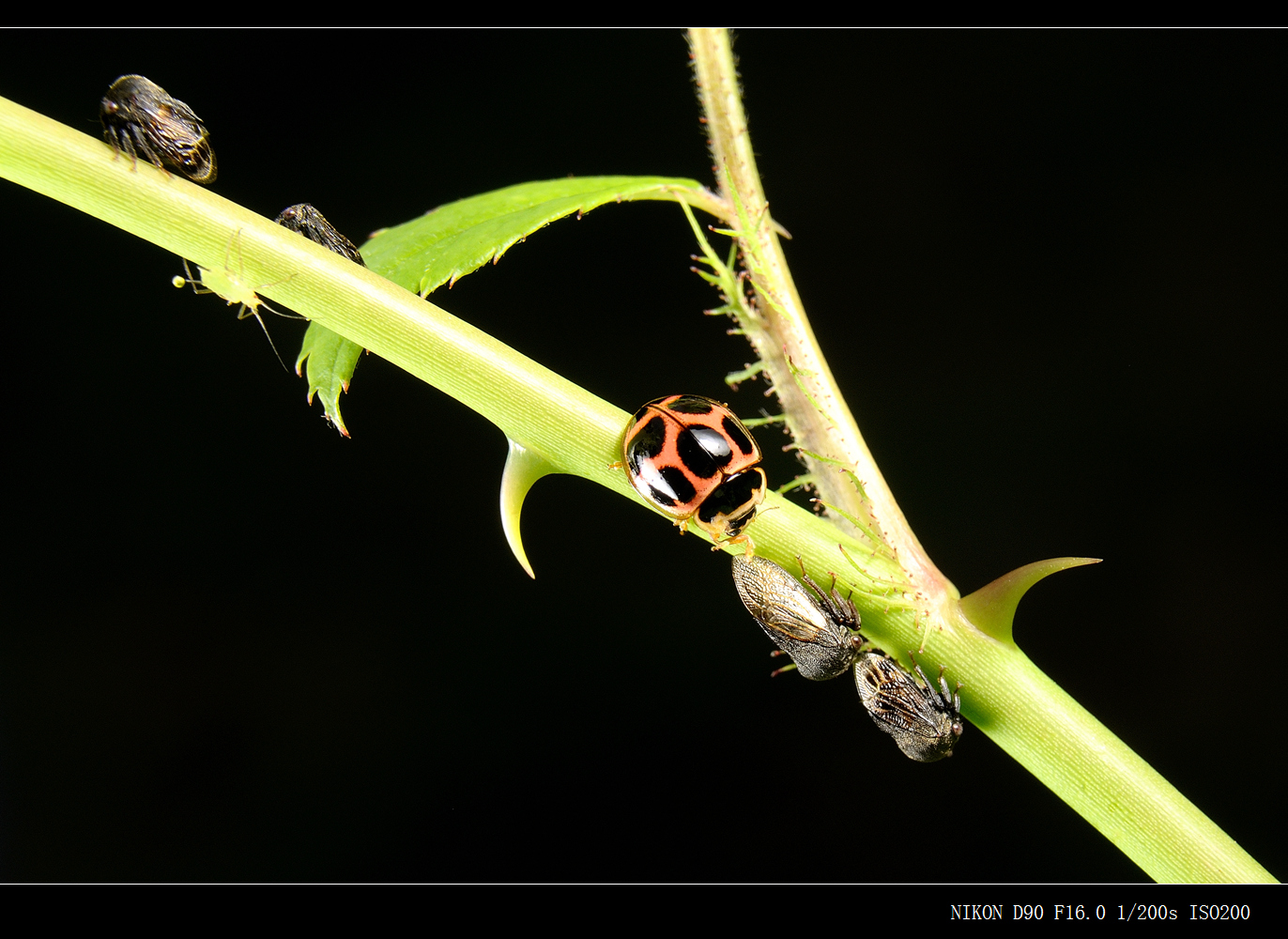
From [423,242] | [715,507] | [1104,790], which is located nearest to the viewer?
[1104,790]

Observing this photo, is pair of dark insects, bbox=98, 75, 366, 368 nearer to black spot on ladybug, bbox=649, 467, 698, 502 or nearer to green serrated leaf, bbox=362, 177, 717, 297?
green serrated leaf, bbox=362, 177, 717, 297

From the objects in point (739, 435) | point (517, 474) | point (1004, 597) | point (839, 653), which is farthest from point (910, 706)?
point (517, 474)

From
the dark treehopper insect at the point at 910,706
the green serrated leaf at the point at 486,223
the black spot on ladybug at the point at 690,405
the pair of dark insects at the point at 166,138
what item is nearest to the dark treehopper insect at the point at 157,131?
the pair of dark insects at the point at 166,138

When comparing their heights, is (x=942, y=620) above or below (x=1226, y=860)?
above

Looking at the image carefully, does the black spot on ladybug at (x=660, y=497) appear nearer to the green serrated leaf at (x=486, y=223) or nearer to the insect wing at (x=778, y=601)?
the insect wing at (x=778, y=601)

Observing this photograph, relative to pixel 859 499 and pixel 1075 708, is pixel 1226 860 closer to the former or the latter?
pixel 1075 708

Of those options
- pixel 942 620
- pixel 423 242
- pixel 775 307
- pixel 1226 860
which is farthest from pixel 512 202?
pixel 1226 860

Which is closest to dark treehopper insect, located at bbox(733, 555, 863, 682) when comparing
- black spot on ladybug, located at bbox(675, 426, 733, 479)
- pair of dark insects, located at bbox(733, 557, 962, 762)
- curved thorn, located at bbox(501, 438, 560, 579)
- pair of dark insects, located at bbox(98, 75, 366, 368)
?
pair of dark insects, located at bbox(733, 557, 962, 762)
